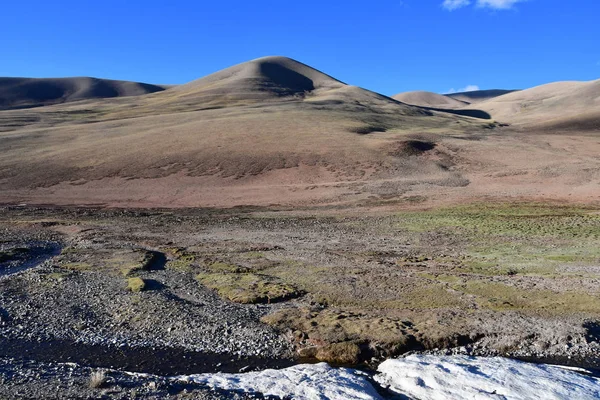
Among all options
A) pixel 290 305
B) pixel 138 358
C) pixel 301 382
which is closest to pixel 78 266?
pixel 290 305

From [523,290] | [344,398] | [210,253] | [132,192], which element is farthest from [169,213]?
[344,398]

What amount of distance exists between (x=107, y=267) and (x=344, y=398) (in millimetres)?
18274

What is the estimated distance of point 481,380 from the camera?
511 inches

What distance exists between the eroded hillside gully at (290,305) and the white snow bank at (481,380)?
16cm

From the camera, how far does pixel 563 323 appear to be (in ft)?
57.3

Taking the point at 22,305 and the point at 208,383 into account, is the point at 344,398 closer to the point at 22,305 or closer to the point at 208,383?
the point at 208,383

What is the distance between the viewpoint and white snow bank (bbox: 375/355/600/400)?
12.3 metres

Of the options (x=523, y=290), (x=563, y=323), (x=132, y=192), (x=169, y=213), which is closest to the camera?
(x=563, y=323)

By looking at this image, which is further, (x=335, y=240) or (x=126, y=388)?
(x=335, y=240)

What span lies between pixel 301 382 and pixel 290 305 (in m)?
6.96

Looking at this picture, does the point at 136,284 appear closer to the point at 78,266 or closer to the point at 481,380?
the point at 78,266

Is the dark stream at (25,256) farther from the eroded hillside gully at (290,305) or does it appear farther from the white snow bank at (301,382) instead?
the white snow bank at (301,382)

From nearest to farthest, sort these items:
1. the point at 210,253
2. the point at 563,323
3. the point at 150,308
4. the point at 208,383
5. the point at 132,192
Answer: the point at 208,383 < the point at 563,323 < the point at 150,308 < the point at 210,253 < the point at 132,192

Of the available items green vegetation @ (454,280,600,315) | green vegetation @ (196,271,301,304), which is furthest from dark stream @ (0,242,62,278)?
green vegetation @ (454,280,600,315)
